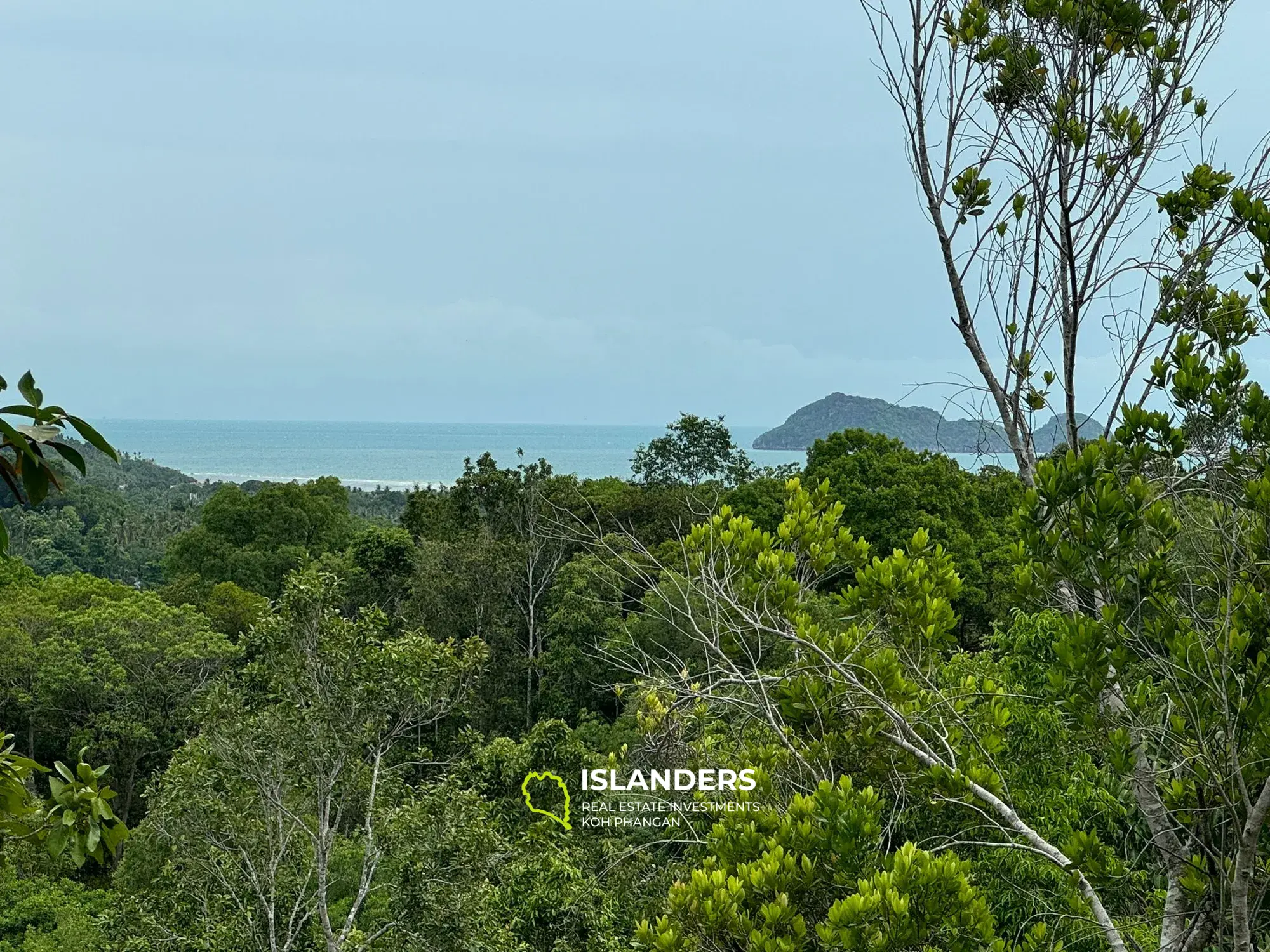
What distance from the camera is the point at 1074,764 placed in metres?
5.46

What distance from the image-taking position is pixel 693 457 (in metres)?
25.2

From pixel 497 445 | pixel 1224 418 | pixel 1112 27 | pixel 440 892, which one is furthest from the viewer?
pixel 497 445

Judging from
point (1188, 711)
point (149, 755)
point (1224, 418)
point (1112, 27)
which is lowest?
point (149, 755)

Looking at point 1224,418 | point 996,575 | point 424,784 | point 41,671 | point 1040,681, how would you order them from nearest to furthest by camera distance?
point 1224,418 → point 1040,681 → point 424,784 → point 41,671 → point 996,575

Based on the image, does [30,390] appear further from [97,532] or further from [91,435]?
[97,532]

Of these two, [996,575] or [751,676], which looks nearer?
[751,676]

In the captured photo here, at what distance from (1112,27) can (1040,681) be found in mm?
3372

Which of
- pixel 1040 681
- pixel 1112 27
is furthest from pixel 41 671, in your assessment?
pixel 1112 27

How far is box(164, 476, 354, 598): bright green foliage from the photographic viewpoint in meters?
24.8

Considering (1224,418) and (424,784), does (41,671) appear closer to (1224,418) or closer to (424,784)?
(424,784)

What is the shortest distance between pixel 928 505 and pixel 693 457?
25.2 ft

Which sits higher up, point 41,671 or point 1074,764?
point 1074,764

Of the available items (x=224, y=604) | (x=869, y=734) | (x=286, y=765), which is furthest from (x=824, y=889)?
(x=224, y=604)

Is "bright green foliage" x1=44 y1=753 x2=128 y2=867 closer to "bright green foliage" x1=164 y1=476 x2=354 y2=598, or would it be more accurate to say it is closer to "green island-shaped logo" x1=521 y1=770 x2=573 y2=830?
"green island-shaped logo" x1=521 y1=770 x2=573 y2=830
